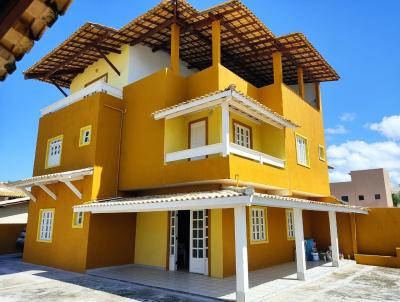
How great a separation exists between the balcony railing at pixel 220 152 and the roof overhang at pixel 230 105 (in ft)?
4.74

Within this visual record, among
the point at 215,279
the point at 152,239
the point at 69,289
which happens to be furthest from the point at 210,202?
the point at 152,239

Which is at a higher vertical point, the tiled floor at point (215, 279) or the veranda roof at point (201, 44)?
the veranda roof at point (201, 44)

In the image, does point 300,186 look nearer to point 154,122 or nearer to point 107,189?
point 154,122

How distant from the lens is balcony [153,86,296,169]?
34.2 ft

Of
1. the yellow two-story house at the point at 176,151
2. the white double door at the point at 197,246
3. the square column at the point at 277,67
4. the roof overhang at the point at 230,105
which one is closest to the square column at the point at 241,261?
the yellow two-story house at the point at 176,151

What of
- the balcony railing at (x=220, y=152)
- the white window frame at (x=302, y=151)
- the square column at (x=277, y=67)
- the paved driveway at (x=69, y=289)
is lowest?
the paved driveway at (x=69, y=289)

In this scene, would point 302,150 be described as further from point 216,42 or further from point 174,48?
point 174,48

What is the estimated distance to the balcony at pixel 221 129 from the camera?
34.2 ft

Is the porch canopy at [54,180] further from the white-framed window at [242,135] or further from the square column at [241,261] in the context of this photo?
the square column at [241,261]

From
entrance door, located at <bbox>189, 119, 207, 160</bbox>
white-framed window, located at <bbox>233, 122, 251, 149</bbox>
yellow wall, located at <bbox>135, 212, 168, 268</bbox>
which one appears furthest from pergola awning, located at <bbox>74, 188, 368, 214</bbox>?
white-framed window, located at <bbox>233, 122, 251, 149</bbox>

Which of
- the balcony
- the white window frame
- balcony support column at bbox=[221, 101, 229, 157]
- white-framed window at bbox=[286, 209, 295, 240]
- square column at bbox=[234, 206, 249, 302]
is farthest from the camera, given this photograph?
white-framed window at bbox=[286, 209, 295, 240]

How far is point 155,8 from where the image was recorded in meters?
12.3

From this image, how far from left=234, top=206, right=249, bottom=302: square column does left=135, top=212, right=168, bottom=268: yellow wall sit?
5349mm

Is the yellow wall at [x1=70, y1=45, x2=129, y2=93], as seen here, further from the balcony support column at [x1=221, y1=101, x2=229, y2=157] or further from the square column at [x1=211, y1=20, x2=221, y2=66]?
the balcony support column at [x1=221, y1=101, x2=229, y2=157]
